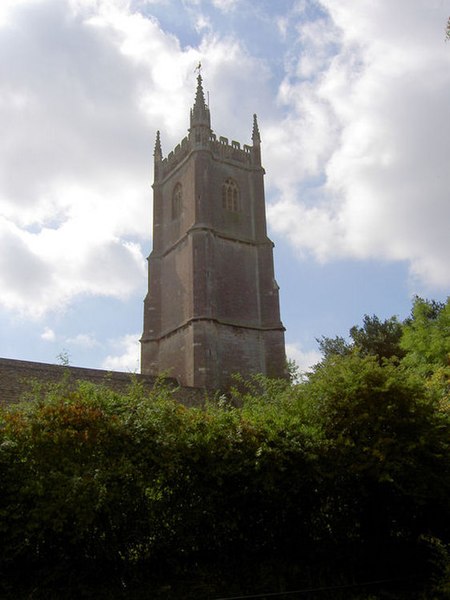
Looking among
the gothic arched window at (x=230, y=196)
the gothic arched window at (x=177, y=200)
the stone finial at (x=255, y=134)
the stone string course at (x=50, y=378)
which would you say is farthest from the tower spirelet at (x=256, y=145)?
the stone string course at (x=50, y=378)

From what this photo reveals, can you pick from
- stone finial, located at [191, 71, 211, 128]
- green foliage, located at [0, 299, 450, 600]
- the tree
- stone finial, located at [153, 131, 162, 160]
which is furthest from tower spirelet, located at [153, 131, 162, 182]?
green foliage, located at [0, 299, 450, 600]

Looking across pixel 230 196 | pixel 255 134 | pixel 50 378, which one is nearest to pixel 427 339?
pixel 230 196

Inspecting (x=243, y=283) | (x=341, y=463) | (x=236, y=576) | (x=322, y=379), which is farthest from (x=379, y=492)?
(x=243, y=283)

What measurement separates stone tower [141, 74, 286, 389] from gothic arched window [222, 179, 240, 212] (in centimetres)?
6

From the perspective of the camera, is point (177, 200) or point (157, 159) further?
point (157, 159)

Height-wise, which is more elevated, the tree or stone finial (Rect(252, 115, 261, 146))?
stone finial (Rect(252, 115, 261, 146))

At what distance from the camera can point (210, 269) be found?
3269 cm

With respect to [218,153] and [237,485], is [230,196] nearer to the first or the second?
[218,153]

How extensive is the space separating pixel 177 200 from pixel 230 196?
333 cm

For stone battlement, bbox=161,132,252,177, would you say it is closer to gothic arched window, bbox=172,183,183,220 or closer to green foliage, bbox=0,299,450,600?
gothic arched window, bbox=172,183,183,220

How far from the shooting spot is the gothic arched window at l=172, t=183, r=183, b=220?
36906mm

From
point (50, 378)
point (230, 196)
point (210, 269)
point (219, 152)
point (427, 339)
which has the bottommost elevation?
point (50, 378)

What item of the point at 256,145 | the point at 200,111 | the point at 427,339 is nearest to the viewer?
the point at 427,339

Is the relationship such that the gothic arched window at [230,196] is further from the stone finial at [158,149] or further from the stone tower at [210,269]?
the stone finial at [158,149]
